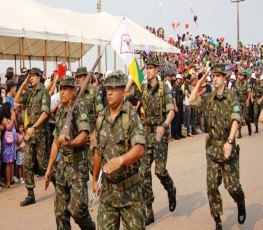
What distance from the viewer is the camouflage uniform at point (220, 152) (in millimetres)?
5844

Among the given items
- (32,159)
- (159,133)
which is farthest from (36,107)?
(159,133)

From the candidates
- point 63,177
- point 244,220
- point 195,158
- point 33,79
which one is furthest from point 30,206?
point 195,158

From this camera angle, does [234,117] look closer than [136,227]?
No

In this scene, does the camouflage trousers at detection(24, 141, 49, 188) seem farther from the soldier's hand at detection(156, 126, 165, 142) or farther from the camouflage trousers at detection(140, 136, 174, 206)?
the soldier's hand at detection(156, 126, 165, 142)

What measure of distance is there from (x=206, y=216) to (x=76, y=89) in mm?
2746

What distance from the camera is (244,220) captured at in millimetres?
6219

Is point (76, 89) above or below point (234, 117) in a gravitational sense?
above

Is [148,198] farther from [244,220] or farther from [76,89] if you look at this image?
[76,89]

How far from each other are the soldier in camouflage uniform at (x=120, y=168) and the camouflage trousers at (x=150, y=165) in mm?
2121

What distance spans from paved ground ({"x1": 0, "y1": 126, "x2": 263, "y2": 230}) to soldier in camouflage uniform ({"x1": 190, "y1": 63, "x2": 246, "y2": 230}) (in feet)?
1.85

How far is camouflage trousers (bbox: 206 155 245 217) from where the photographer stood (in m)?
5.83

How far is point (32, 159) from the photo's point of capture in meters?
7.66

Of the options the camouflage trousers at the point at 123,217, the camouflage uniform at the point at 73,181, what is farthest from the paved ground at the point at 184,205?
the camouflage trousers at the point at 123,217

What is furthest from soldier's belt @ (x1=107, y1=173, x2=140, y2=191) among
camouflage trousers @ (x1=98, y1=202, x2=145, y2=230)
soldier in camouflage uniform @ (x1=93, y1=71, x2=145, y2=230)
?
camouflage trousers @ (x1=98, y1=202, x2=145, y2=230)
